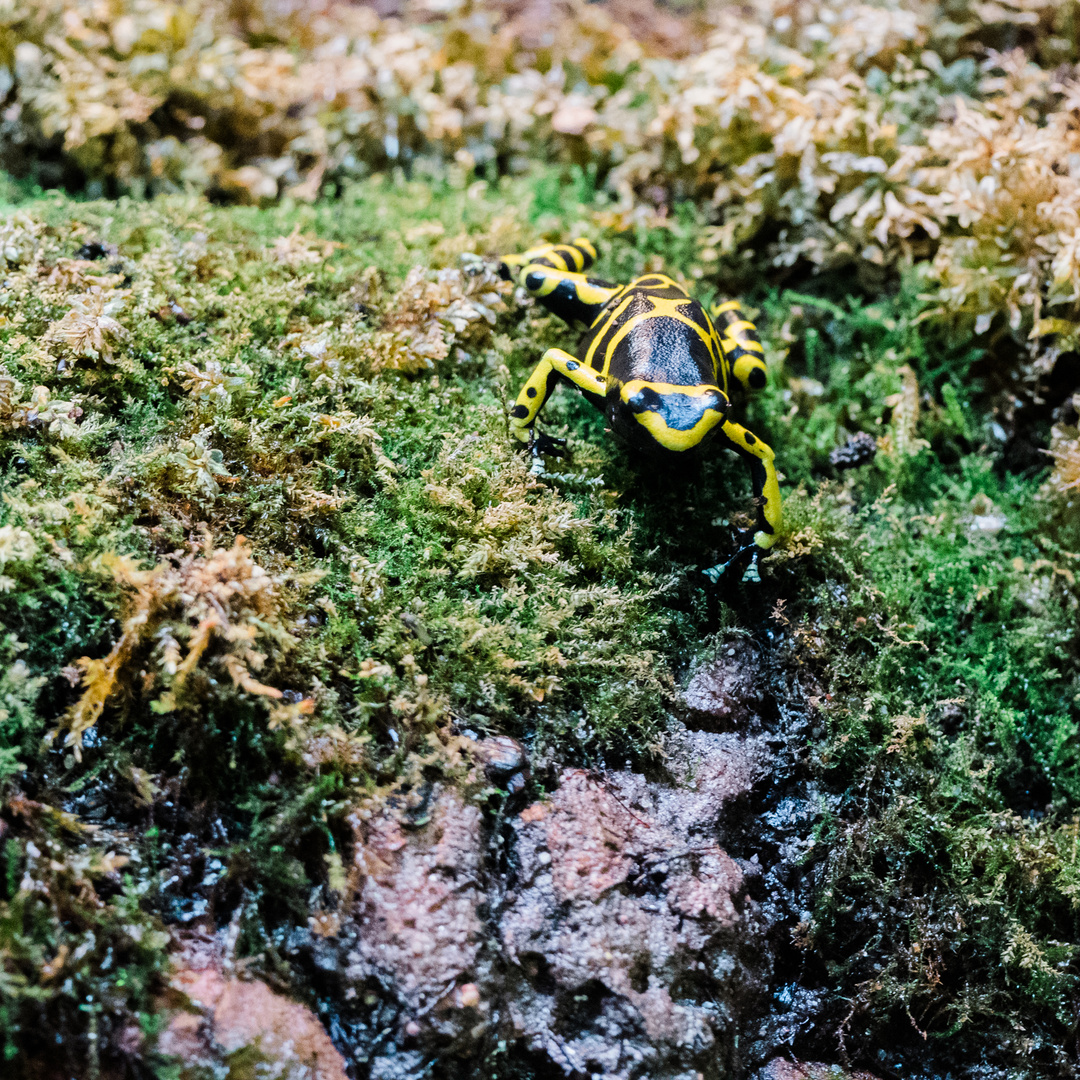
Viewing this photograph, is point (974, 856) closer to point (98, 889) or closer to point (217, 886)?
point (217, 886)

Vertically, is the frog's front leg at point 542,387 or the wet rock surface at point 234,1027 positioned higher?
the frog's front leg at point 542,387

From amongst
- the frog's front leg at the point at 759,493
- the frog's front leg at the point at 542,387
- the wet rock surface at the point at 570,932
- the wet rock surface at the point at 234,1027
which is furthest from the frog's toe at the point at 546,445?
the wet rock surface at the point at 234,1027

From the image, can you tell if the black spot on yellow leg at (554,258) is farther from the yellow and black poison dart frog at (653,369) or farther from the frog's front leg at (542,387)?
the frog's front leg at (542,387)

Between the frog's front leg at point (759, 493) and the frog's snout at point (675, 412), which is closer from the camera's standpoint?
the frog's snout at point (675, 412)

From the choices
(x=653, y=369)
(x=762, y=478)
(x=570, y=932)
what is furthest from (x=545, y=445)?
(x=570, y=932)

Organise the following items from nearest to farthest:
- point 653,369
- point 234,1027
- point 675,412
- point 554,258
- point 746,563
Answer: point 234,1027 < point 675,412 < point 653,369 < point 746,563 < point 554,258

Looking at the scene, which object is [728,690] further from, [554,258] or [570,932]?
[554,258]
